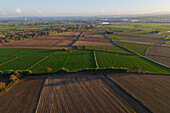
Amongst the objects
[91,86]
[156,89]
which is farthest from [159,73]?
[91,86]

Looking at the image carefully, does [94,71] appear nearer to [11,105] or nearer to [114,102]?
[114,102]

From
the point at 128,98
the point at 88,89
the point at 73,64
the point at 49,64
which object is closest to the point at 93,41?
the point at 73,64

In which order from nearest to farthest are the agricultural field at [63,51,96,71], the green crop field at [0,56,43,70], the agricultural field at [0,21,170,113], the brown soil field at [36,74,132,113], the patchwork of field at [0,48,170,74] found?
the brown soil field at [36,74,132,113] → the agricultural field at [0,21,170,113] → the patchwork of field at [0,48,170,74] → the agricultural field at [63,51,96,71] → the green crop field at [0,56,43,70]

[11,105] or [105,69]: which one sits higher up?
[105,69]

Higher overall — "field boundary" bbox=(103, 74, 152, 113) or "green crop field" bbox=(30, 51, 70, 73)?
"green crop field" bbox=(30, 51, 70, 73)

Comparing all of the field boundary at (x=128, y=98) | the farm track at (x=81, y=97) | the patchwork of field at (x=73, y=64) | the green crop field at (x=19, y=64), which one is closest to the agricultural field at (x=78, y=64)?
the patchwork of field at (x=73, y=64)

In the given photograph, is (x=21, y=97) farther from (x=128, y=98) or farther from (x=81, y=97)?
(x=128, y=98)

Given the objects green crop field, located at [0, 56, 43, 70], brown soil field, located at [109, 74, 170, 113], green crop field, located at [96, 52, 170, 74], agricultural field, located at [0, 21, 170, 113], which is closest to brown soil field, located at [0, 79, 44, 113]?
agricultural field, located at [0, 21, 170, 113]

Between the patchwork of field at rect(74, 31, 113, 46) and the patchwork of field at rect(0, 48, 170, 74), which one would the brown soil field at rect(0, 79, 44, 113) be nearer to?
the patchwork of field at rect(0, 48, 170, 74)
